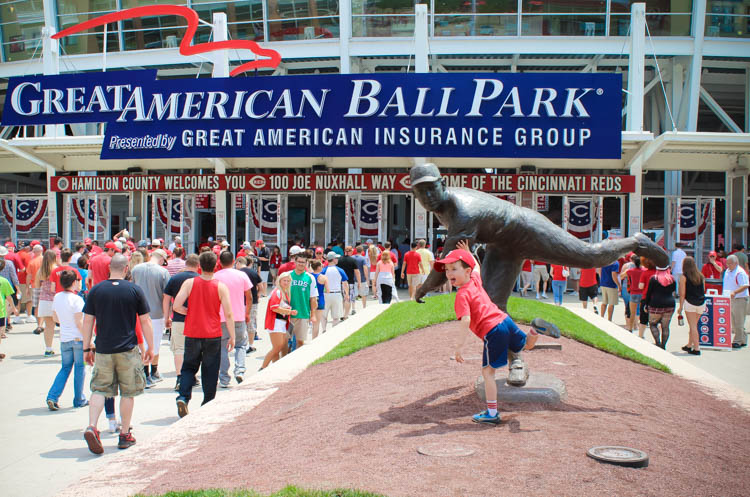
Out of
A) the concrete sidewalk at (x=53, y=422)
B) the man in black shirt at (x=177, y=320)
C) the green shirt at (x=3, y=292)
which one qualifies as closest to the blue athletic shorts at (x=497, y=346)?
the concrete sidewalk at (x=53, y=422)

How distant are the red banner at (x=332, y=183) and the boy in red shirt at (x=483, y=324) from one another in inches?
592

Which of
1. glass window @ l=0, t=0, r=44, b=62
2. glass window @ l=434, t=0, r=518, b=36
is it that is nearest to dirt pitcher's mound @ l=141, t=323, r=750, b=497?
glass window @ l=434, t=0, r=518, b=36

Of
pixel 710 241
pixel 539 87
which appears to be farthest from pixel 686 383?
pixel 710 241

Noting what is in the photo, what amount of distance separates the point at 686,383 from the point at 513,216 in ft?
11.4

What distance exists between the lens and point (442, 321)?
413 inches

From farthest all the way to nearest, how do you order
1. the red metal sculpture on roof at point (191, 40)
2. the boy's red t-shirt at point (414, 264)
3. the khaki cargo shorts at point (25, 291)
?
the red metal sculpture on roof at point (191, 40), the boy's red t-shirt at point (414, 264), the khaki cargo shorts at point (25, 291)

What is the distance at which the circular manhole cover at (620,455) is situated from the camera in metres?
4.21

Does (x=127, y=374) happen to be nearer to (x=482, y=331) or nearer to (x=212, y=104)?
(x=482, y=331)

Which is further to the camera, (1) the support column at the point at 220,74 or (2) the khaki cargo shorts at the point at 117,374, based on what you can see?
(1) the support column at the point at 220,74

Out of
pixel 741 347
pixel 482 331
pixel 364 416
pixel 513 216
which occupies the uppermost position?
pixel 513 216

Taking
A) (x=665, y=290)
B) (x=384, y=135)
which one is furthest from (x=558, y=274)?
(x=384, y=135)

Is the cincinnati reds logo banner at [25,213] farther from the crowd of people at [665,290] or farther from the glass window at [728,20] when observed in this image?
the glass window at [728,20]

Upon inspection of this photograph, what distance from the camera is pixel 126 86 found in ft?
70.2

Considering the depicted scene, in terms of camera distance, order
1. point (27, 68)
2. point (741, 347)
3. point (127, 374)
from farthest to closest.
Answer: point (27, 68)
point (741, 347)
point (127, 374)
